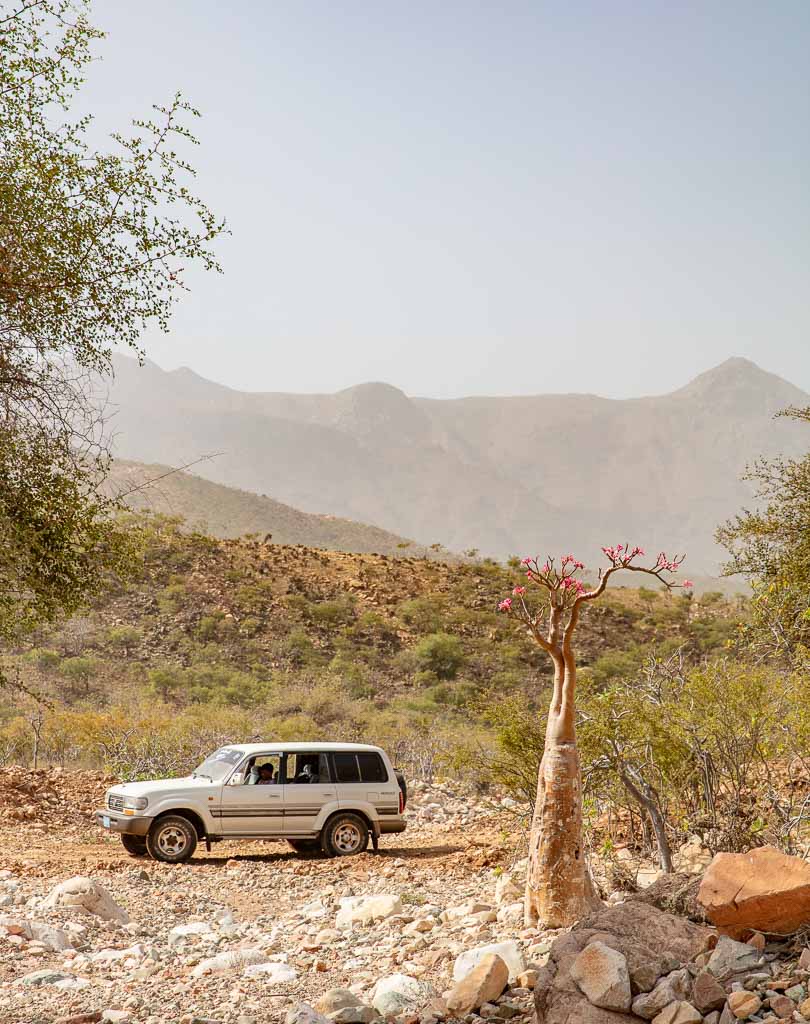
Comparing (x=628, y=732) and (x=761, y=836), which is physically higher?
(x=628, y=732)

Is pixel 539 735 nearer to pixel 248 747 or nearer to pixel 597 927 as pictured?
pixel 248 747

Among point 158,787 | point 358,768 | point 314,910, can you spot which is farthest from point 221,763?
point 314,910

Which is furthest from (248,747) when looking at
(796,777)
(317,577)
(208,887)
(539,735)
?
(317,577)

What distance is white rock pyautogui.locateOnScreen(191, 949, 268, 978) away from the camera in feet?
27.6

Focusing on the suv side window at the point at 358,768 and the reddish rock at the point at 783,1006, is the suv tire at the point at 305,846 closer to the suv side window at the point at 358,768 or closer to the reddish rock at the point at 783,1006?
the suv side window at the point at 358,768

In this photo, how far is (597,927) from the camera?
270 inches

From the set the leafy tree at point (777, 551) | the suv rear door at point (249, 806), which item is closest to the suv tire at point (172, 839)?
the suv rear door at point (249, 806)

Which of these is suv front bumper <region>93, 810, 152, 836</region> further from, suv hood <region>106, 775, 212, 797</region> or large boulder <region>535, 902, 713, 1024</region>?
large boulder <region>535, 902, 713, 1024</region>

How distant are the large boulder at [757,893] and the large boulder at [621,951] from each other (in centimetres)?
20

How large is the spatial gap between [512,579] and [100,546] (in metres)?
42.0

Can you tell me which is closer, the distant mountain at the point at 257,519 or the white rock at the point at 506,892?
the white rock at the point at 506,892

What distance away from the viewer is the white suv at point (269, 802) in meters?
14.4

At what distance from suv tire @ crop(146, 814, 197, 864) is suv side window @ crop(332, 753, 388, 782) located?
2.22m

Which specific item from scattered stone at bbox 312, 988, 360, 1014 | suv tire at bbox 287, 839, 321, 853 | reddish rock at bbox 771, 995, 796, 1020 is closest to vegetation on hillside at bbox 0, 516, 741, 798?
suv tire at bbox 287, 839, 321, 853
